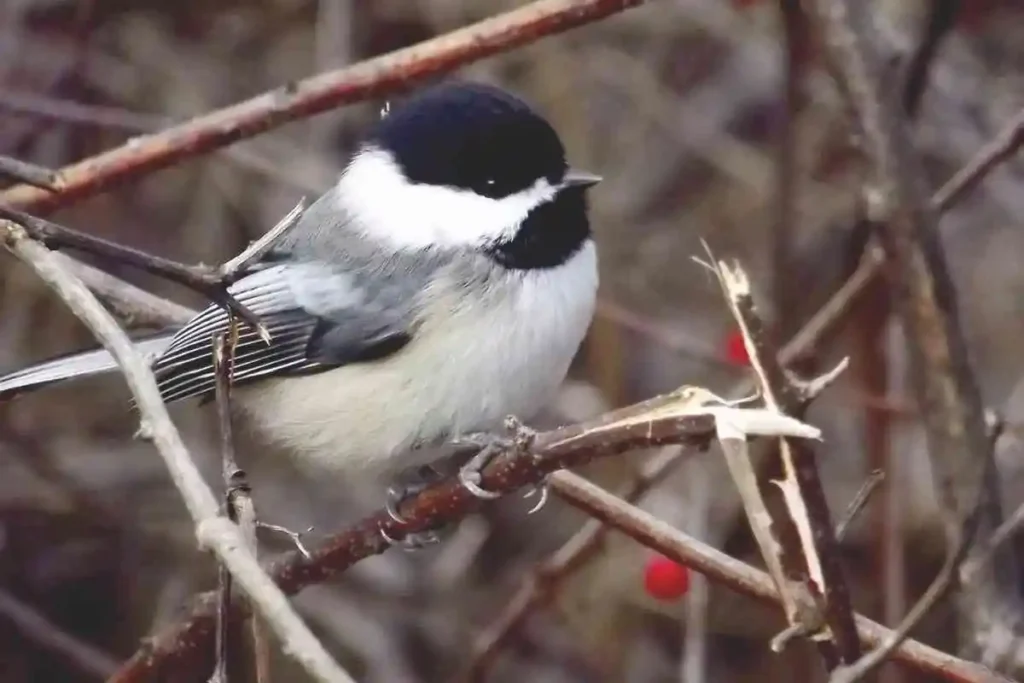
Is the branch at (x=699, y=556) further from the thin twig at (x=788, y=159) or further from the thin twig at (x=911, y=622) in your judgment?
the thin twig at (x=788, y=159)

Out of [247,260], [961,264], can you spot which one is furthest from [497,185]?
[961,264]

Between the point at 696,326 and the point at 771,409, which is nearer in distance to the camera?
the point at 771,409

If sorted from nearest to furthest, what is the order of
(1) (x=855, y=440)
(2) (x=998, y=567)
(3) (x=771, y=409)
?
(3) (x=771, y=409), (2) (x=998, y=567), (1) (x=855, y=440)

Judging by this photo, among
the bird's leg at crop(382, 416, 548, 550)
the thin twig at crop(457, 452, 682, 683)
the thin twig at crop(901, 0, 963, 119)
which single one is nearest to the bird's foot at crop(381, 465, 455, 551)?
the bird's leg at crop(382, 416, 548, 550)

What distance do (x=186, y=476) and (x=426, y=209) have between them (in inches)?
30.7

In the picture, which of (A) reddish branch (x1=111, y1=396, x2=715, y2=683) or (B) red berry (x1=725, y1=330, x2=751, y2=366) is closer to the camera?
(A) reddish branch (x1=111, y1=396, x2=715, y2=683)

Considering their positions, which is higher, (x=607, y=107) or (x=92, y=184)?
(x=92, y=184)

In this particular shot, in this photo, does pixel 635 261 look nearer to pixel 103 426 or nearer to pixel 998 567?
pixel 103 426

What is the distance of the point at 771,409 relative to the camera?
0.94 metres

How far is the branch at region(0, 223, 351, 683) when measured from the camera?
0.74 meters

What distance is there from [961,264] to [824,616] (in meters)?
2.10

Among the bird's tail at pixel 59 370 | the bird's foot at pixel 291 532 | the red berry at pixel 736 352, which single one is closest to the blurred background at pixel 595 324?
the red berry at pixel 736 352

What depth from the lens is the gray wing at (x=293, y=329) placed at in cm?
161

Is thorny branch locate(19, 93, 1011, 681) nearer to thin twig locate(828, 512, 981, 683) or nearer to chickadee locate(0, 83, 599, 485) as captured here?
chickadee locate(0, 83, 599, 485)
